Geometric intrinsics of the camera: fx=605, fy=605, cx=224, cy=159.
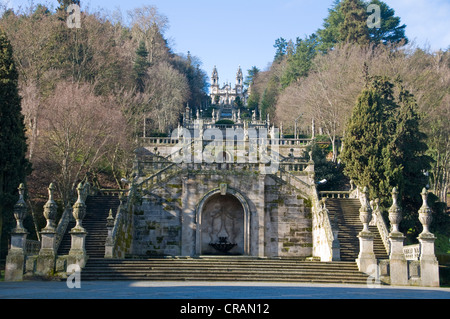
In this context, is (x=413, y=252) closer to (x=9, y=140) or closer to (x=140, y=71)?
(x=9, y=140)

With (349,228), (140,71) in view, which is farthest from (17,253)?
(140,71)

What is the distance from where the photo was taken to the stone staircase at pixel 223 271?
25.0m

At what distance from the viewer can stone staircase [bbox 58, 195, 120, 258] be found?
3138 cm

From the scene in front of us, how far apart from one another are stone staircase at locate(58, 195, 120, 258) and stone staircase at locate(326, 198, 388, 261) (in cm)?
1264

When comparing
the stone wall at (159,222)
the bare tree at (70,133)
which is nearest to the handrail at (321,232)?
the stone wall at (159,222)

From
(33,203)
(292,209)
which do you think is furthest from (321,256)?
(33,203)

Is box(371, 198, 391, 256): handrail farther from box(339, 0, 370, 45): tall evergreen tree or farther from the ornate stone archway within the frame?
box(339, 0, 370, 45): tall evergreen tree

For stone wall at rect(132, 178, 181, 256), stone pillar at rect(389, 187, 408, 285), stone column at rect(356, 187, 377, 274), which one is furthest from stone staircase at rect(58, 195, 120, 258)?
stone pillar at rect(389, 187, 408, 285)

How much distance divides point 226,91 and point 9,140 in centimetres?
13892

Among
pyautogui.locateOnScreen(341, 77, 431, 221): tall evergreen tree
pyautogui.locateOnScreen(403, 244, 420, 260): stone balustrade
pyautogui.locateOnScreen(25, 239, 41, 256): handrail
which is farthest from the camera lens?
pyautogui.locateOnScreen(341, 77, 431, 221): tall evergreen tree

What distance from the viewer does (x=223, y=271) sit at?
25.9 meters
